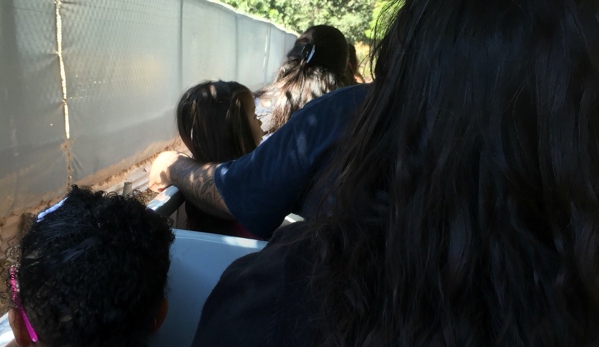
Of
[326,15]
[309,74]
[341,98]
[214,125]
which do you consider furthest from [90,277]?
[326,15]

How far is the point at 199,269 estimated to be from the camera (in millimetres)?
1504

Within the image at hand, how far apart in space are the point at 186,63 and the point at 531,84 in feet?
23.5

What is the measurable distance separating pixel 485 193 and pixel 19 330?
3.29 ft

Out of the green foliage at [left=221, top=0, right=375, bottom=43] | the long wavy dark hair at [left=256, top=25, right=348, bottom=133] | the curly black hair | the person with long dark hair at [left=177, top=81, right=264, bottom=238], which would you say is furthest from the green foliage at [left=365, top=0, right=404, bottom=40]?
the green foliage at [left=221, top=0, right=375, bottom=43]

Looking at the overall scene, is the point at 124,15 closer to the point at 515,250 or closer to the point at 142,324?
the point at 142,324

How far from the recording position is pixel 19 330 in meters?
1.08

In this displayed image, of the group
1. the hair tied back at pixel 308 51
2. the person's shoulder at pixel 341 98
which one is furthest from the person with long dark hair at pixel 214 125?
the person's shoulder at pixel 341 98

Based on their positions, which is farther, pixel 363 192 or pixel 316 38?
pixel 316 38

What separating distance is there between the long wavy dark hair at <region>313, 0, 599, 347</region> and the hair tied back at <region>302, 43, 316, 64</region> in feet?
6.52

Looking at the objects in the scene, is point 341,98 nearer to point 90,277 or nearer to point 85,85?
point 90,277

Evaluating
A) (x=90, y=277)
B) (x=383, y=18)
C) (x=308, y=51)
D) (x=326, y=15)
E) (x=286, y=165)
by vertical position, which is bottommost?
(x=326, y=15)

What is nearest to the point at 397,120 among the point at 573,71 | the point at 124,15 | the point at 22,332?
the point at 573,71

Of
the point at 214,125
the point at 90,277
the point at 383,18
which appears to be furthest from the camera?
the point at 214,125

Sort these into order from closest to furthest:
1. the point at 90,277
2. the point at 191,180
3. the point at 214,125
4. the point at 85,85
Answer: the point at 90,277
the point at 191,180
the point at 214,125
the point at 85,85
